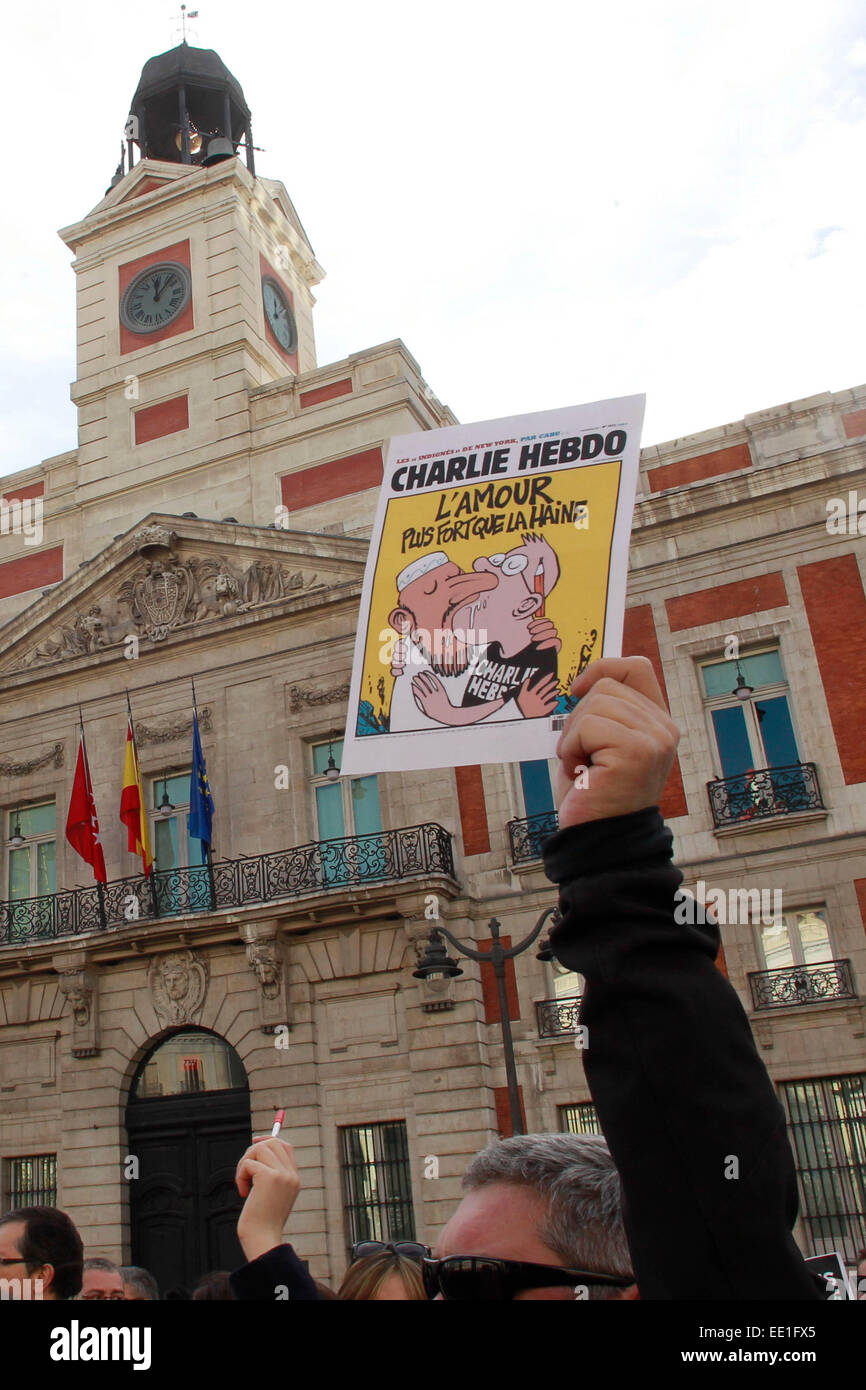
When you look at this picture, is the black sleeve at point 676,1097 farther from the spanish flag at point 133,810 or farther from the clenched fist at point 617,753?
the spanish flag at point 133,810

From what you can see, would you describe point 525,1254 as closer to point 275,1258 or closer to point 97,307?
A: point 275,1258

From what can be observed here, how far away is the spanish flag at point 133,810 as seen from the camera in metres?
18.0

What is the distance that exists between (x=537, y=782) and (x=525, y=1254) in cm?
1630

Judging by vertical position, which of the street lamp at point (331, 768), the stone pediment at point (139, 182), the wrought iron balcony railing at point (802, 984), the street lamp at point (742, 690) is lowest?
the wrought iron balcony railing at point (802, 984)

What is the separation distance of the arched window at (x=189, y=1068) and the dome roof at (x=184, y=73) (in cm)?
2169

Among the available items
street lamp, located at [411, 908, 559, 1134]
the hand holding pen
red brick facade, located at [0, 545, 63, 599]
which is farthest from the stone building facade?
the hand holding pen

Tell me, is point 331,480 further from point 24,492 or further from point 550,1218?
point 550,1218

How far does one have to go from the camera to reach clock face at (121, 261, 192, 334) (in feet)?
79.8

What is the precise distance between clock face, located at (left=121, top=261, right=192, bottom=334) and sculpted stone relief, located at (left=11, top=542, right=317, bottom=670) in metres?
6.32

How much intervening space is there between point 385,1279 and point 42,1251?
5.13 ft

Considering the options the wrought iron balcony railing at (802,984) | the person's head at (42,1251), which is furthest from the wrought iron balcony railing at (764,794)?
the person's head at (42,1251)

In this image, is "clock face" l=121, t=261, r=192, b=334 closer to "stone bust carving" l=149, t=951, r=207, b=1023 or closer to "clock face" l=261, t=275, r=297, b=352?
"clock face" l=261, t=275, r=297, b=352

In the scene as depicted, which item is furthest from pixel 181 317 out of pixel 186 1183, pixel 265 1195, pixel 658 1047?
pixel 658 1047
